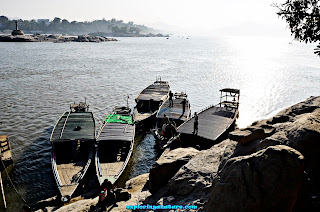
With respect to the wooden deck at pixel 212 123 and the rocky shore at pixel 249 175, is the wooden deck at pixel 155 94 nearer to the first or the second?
the wooden deck at pixel 212 123

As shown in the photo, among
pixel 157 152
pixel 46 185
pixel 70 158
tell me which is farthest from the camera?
pixel 157 152

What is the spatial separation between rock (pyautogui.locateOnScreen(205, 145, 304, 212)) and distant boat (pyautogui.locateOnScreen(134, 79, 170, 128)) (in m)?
25.1

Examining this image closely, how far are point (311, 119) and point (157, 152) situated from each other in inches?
732

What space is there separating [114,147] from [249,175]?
18.2 m

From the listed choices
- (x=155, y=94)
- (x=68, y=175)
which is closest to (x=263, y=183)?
(x=68, y=175)

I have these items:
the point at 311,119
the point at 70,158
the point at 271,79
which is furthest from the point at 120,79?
the point at 311,119

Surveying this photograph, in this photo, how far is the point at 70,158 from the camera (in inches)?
942

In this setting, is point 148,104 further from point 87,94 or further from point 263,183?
point 263,183

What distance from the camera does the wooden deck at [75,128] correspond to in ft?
81.8

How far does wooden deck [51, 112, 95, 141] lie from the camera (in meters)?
24.9

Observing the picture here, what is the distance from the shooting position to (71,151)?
2503 cm

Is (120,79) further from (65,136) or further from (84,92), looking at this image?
(65,136)

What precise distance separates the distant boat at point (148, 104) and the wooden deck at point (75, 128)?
6.96 m

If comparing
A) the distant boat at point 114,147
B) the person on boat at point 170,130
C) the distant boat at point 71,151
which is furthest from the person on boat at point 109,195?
the person on boat at point 170,130
